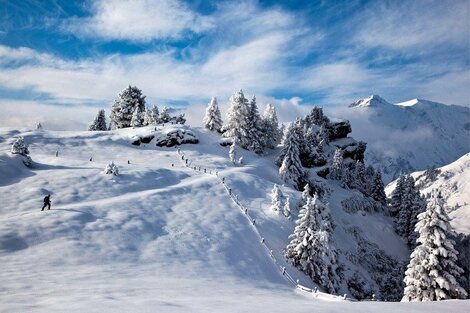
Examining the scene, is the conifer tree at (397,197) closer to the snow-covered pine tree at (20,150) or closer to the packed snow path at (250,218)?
the packed snow path at (250,218)

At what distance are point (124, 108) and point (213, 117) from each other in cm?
2340

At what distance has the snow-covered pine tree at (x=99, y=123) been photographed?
96.2 metres

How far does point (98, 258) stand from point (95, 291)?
8495 millimetres

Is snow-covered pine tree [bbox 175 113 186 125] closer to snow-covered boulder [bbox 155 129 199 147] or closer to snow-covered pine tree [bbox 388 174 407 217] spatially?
snow-covered boulder [bbox 155 129 199 147]

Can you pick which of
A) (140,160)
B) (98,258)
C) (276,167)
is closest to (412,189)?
(276,167)

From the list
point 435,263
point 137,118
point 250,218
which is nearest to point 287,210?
point 250,218

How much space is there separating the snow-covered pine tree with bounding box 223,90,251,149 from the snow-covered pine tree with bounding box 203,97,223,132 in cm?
423

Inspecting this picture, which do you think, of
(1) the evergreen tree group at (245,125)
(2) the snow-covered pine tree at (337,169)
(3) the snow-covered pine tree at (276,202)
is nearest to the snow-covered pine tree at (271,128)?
(1) the evergreen tree group at (245,125)

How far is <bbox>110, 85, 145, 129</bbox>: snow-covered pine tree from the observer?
9194cm

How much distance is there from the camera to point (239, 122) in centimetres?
8188

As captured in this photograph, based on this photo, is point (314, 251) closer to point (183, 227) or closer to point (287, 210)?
point (287, 210)

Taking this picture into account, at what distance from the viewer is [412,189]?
3123 inches

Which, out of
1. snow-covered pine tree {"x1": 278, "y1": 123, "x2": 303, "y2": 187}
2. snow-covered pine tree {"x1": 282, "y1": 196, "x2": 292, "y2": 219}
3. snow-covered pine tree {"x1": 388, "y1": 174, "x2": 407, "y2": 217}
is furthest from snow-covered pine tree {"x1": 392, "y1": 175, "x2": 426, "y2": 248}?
snow-covered pine tree {"x1": 282, "y1": 196, "x2": 292, "y2": 219}

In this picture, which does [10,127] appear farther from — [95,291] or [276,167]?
[95,291]
